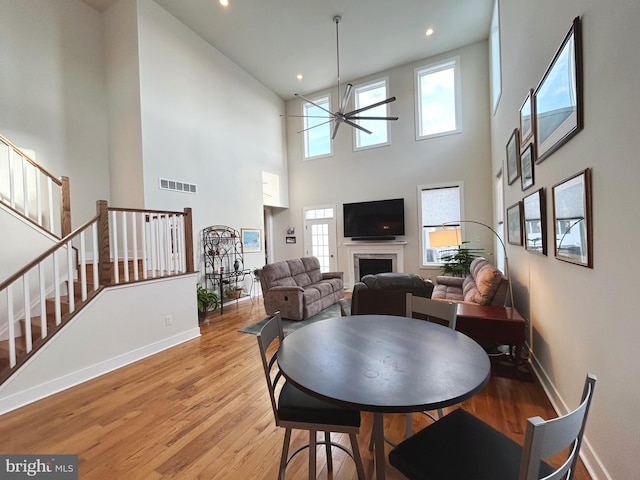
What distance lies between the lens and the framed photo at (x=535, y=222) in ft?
7.47

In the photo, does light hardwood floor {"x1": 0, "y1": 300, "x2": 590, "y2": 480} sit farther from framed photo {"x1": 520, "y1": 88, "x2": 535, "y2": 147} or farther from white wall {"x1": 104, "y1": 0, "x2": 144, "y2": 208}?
white wall {"x1": 104, "y1": 0, "x2": 144, "y2": 208}

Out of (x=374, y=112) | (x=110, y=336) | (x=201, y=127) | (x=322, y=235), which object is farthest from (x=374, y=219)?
(x=110, y=336)

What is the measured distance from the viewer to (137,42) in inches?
174

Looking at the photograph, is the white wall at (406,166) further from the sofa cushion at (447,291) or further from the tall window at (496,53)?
the sofa cushion at (447,291)

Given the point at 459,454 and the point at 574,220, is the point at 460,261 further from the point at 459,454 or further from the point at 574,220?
the point at 459,454

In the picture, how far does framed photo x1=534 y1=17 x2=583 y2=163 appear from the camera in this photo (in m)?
1.63

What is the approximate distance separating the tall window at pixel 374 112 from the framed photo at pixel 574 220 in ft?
17.2

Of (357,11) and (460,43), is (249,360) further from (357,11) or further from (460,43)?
(460,43)

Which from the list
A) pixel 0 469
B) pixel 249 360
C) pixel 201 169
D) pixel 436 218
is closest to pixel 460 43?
pixel 436 218

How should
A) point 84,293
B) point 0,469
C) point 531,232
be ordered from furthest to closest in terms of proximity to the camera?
point 84,293 < point 531,232 < point 0,469

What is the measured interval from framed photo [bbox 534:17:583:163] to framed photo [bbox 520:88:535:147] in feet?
0.52

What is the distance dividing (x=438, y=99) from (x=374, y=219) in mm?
3057

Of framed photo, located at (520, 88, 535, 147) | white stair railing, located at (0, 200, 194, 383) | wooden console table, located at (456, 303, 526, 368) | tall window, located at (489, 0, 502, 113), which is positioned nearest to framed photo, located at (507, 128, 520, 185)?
framed photo, located at (520, 88, 535, 147)

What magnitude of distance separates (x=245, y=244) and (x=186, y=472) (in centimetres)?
508
